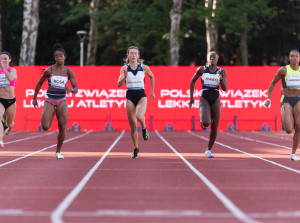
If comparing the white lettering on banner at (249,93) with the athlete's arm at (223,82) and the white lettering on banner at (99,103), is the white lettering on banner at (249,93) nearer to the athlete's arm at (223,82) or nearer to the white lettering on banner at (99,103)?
the white lettering on banner at (99,103)

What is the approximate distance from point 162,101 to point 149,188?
2176 centimetres

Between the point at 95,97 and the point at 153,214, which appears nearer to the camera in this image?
the point at 153,214

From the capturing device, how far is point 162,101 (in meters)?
31.7

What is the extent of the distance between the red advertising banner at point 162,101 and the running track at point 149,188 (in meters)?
14.9

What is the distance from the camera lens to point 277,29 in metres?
53.9

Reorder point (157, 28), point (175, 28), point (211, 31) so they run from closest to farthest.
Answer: point (175, 28) < point (211, 31) < point (157, 28)

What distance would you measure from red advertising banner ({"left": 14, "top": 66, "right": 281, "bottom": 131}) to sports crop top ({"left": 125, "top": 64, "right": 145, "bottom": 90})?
1671cm

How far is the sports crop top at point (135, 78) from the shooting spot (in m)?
14.5

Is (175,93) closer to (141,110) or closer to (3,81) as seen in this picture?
(3,81)

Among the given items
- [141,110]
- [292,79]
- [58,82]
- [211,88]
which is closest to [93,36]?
[211,88]

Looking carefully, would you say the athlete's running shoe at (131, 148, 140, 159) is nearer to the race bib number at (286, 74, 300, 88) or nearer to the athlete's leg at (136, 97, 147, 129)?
the athlete's leg at (136, 97, 147, 129)

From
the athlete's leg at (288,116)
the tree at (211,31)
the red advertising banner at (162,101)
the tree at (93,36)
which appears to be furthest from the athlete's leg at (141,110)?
the tree at (93,36)

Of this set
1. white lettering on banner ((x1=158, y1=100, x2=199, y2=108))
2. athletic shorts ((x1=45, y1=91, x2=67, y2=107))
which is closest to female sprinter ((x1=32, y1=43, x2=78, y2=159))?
athletic shorts ((x1=45, y1=91, x2=67, y2=107))

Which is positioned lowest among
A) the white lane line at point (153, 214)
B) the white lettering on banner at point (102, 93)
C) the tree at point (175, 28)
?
the white lane line at point (153, 214)
